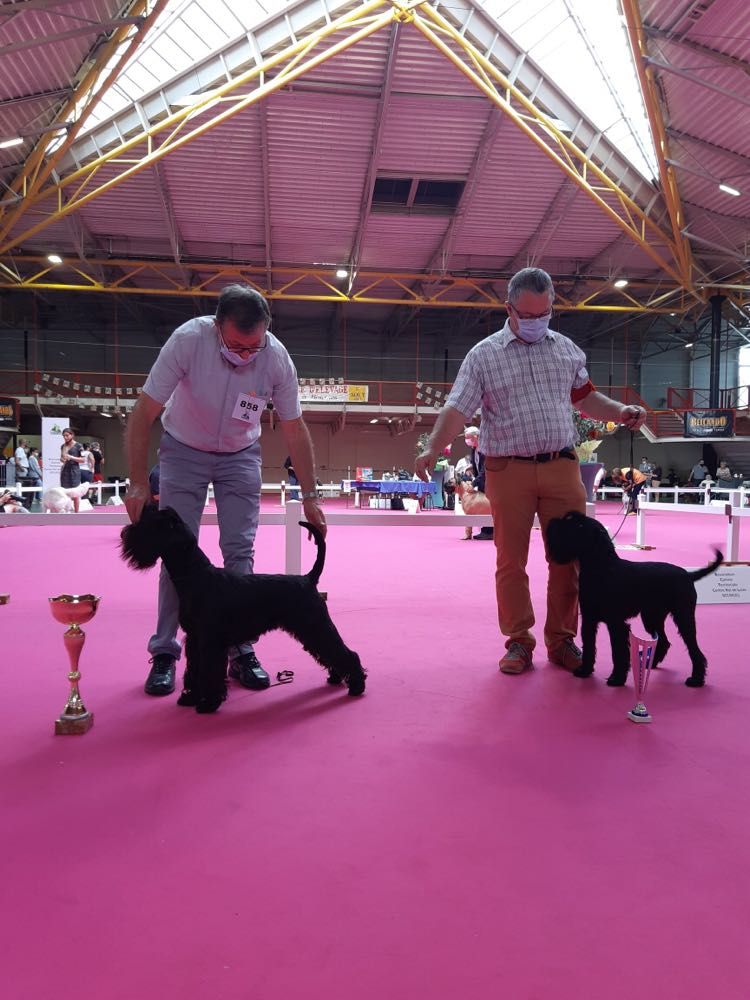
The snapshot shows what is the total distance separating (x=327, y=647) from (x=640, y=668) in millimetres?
965

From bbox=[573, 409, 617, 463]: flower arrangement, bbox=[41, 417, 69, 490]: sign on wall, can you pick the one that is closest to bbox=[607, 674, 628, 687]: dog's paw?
bbox=[573, 409, 617, 463]: flower arrangement

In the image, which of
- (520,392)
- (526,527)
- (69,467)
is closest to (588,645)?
(526,527)

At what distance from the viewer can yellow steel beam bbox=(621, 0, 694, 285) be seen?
8164mm

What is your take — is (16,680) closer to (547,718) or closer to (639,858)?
(547,718)

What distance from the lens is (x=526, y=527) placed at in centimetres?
251

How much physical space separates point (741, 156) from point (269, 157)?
26.2 feet

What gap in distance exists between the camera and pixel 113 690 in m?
2.22

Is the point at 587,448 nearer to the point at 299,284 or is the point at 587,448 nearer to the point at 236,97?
the point at 236,97

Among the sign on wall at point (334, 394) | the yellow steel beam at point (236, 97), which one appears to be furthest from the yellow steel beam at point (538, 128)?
the sign on wall at point (334, 394)

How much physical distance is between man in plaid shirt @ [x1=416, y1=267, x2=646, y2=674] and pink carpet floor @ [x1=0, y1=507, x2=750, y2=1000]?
214 mm

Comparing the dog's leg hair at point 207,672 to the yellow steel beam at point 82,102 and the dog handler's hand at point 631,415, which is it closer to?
the dog handler's hand at point 631,415

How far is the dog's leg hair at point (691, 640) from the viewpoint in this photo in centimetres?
226

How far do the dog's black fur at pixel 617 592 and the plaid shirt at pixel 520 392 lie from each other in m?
0.35

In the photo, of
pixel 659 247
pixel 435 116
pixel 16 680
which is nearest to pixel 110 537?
pixel 16 680
